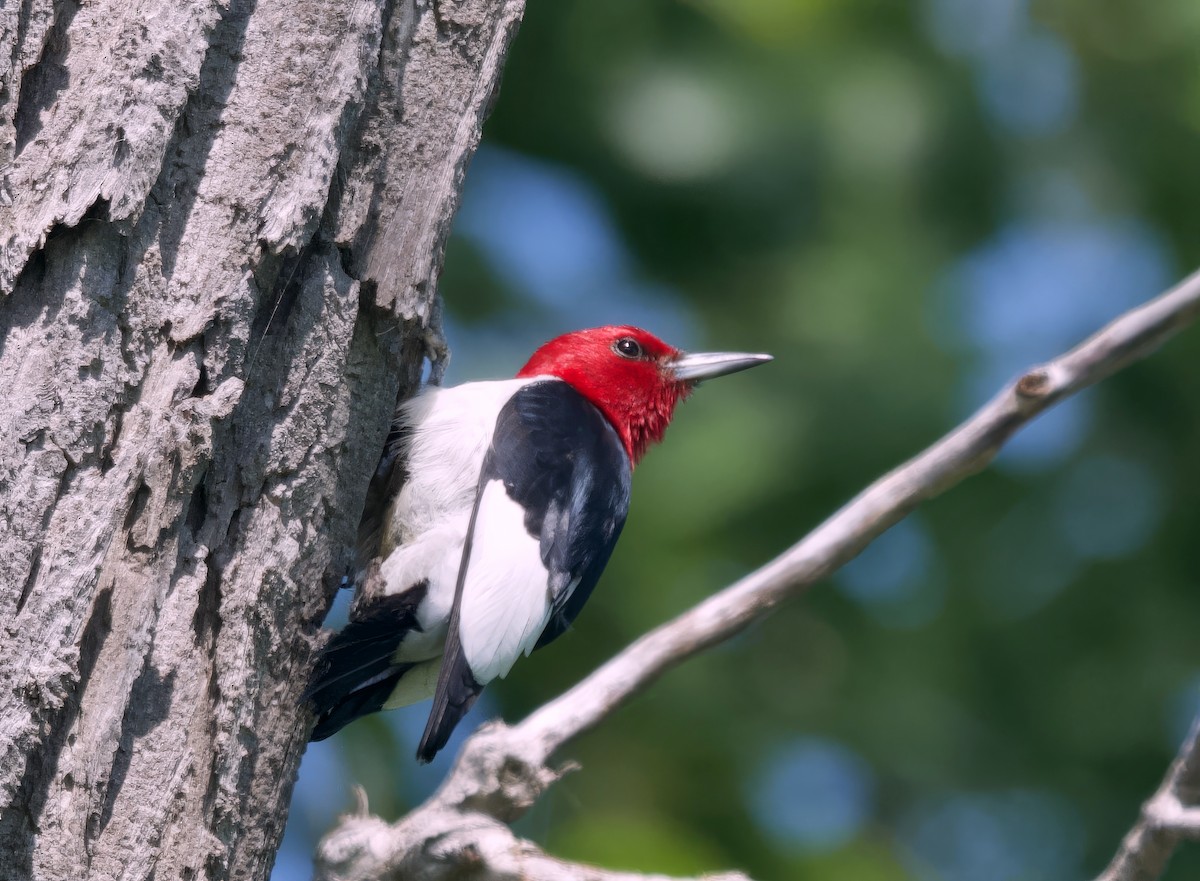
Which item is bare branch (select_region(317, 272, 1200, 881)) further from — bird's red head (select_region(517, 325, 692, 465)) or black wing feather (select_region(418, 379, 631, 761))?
bird's red head (select_region(517, 325, 692, 465))

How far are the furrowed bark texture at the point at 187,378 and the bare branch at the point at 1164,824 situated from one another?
4.32 feet

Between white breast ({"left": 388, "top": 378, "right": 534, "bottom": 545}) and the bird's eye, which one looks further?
the bird's eye

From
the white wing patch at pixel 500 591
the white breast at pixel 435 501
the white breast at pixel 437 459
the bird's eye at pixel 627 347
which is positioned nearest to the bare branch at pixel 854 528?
the white wing patch at pixel 500 591

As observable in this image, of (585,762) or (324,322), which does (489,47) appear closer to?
(324,322)

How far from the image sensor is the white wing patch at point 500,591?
2879 mm

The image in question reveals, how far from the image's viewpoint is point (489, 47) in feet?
8.30

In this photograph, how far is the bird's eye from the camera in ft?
13.7

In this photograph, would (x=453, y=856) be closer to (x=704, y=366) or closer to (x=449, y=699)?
(x=449, y=699)

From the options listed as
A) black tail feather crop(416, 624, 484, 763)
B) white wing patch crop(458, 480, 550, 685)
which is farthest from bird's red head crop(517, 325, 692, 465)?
→ black tail feather crop(416, 624, 484, 763)

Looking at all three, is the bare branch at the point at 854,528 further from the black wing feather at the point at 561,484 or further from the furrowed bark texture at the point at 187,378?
the black wing feather at the point at 561,484

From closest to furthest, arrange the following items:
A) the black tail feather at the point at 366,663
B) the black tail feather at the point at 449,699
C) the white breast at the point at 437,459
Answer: the black tail feather at the point at 366,663, the black tail feather at the point at 449,699, the white breast at the point at 437,459

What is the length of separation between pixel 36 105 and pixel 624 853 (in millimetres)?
2551

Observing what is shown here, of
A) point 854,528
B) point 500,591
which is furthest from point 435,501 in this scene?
point 854,528

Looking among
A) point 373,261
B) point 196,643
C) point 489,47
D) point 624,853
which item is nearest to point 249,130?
point 373,261
